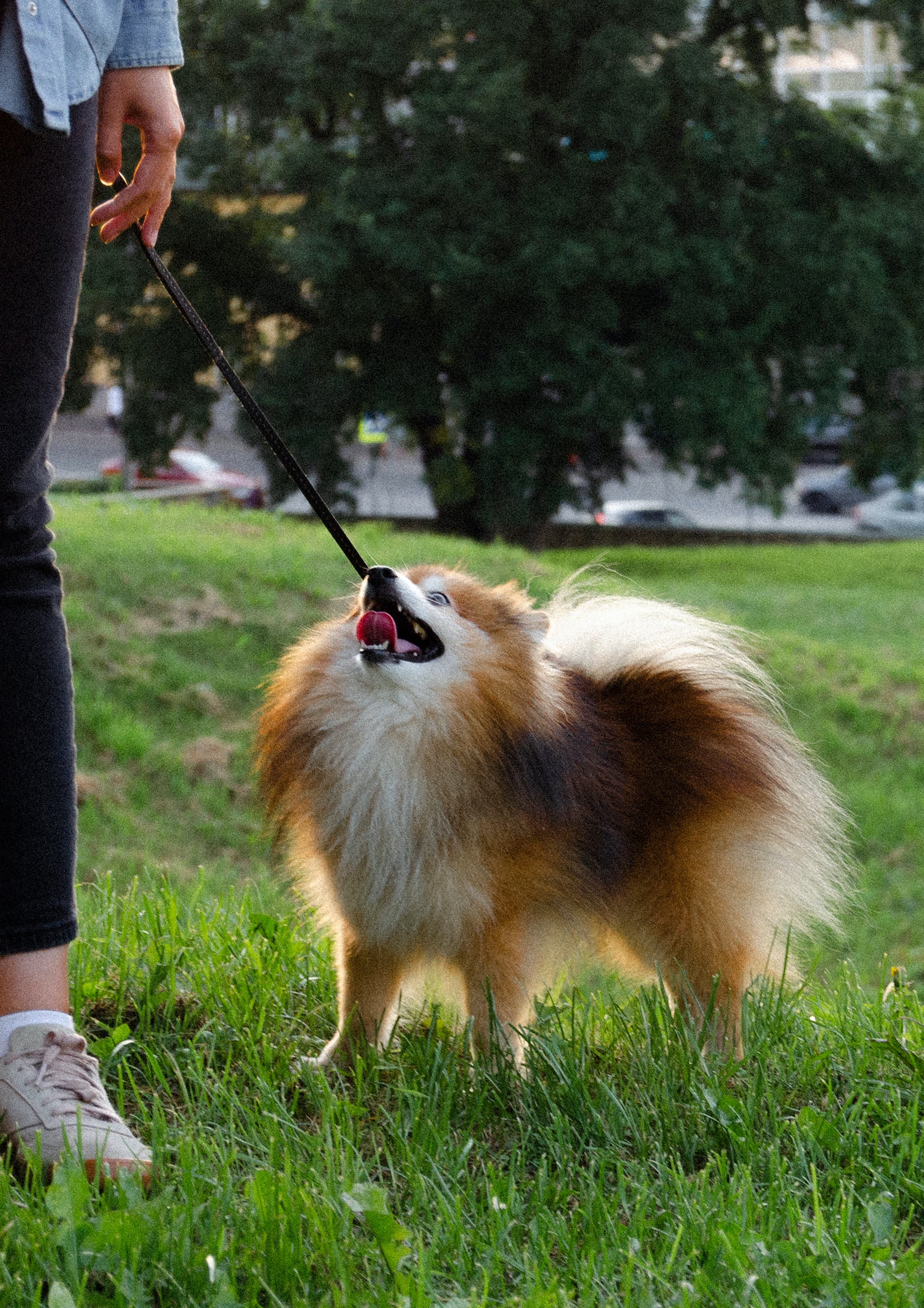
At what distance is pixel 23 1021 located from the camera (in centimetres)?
178

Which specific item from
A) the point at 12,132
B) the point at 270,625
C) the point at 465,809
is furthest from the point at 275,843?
the point at 270,625

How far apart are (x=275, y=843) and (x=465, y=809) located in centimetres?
52

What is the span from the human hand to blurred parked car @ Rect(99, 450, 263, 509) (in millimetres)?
17554

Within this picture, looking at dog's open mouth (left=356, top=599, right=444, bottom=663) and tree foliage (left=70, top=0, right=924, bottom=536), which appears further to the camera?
tree foliage (left=70, top=0, right=924, bottom=536)

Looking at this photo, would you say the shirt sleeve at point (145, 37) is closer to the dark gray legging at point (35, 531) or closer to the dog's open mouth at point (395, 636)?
the dark gray legging at point (35, 531)

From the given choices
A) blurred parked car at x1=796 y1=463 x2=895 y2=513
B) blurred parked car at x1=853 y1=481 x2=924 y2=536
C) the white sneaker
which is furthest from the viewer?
blurred parked car at x1=796 y1=463 x2=895 y2=513

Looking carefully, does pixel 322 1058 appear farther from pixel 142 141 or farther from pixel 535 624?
pixel 142 141

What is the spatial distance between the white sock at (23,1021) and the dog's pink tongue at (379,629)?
0.86 meters

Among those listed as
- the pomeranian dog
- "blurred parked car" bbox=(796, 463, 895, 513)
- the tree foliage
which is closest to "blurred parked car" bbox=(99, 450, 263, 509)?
the tree foliage

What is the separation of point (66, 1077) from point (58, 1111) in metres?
0.05

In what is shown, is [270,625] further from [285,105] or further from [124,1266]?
[285,105]

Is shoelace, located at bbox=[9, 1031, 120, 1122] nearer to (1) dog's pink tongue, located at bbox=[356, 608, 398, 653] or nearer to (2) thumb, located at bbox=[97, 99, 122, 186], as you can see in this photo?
(1) dog's pink tongue, located at bbox=[356, 608, 398, 653]

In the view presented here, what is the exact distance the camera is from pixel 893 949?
5668mm

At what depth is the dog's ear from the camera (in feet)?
8.44
